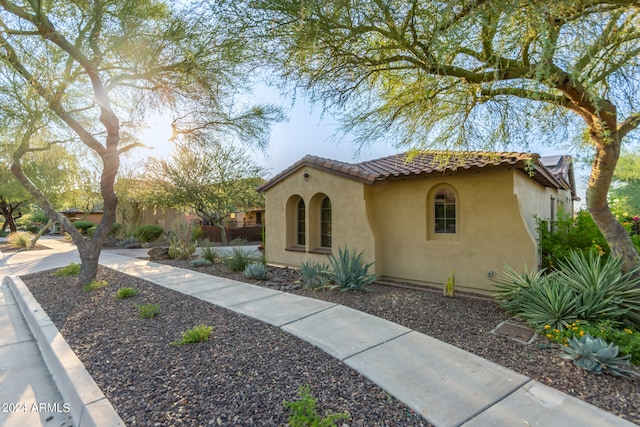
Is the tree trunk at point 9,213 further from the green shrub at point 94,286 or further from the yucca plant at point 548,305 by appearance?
the yucca plant at point 548,305

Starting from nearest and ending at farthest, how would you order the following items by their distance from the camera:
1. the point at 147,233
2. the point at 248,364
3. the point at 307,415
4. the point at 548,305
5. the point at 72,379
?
the point at 307,415 → the point at 72,379 → the point at 248,364 → the point at 548,305 → the point at 147,233

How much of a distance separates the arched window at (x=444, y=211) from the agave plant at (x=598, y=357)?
4.66 metres

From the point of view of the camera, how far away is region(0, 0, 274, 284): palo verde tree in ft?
20.7

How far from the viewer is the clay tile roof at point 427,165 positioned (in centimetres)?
692

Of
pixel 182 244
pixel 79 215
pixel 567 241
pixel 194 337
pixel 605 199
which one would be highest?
pixel 79 215

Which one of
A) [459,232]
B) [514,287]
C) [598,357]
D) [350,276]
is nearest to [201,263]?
[350,276]

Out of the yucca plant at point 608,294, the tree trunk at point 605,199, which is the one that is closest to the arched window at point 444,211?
the tree trunk at point 605,199

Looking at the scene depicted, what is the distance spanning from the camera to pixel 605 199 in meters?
5.87

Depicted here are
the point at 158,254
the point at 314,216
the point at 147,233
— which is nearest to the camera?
the point at 314,216

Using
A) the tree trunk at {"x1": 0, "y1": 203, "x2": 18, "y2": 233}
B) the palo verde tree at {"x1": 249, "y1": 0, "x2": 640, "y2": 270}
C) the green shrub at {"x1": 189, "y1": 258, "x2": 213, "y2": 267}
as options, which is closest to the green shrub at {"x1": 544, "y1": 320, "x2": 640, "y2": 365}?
the palo verde tree at {"x1": 249, "y1": 0, "x2": 640, "y2": 270}

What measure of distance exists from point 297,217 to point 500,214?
661 cm

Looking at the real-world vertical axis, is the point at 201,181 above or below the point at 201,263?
above

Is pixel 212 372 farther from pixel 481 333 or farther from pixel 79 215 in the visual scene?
pixel 79 215

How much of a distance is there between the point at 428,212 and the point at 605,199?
11.9 feet
